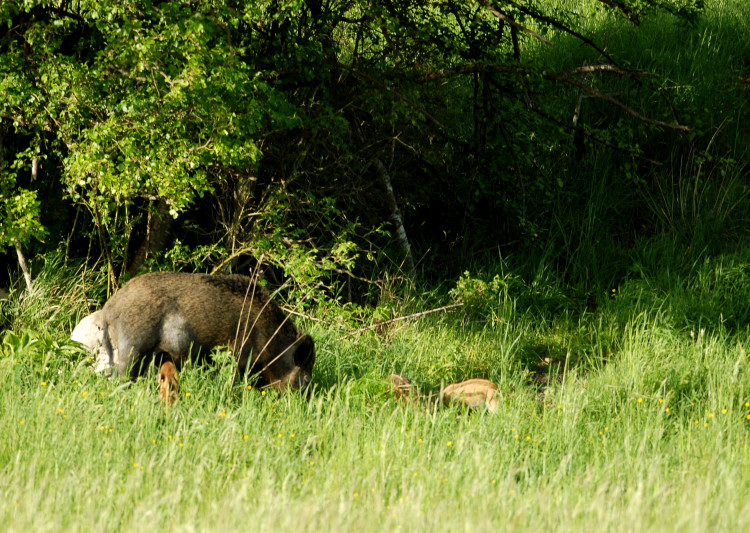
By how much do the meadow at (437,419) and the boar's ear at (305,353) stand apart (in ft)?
0.67

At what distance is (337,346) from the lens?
20.8 ft

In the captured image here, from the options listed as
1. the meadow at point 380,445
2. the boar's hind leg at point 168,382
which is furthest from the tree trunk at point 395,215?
the boar's hind leg at point 168,382

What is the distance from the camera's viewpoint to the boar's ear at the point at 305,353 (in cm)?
547

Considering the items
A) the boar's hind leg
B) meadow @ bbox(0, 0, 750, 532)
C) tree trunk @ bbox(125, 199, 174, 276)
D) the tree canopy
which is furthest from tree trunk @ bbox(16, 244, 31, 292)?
the boar's hind leg

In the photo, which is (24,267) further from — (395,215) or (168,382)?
(395,215)

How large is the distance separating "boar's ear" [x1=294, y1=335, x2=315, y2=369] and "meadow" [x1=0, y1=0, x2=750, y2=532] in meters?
0.20

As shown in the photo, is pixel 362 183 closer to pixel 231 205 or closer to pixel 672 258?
pixel 231 205

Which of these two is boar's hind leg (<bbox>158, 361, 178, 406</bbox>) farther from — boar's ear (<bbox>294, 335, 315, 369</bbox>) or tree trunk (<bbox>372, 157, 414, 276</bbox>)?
tree trunk (<bbox>372, 157, 414, 276</bbox>)

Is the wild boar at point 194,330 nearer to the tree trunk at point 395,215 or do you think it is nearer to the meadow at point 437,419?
the meadow at point 437,419

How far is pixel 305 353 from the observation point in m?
5.53

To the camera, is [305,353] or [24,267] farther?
[24,267]

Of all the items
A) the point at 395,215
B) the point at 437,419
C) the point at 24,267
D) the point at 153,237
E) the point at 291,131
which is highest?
the point at 291,131

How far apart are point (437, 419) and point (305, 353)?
1.04 m

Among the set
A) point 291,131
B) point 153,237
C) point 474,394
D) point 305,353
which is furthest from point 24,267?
point 474,394
